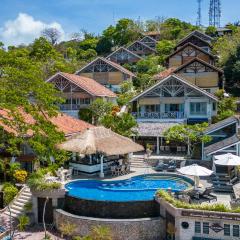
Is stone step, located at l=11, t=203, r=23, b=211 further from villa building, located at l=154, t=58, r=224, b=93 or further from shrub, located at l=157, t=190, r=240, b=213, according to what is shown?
villa building, located at l=154, t=58, r=224, b=93

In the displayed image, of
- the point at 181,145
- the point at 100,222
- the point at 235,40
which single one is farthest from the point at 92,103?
the point at 235,40

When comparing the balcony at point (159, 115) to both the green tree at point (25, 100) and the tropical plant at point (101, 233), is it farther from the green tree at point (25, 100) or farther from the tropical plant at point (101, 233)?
the tropical plant at point (101, 233)

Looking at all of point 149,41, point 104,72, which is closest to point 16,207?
point 104,72

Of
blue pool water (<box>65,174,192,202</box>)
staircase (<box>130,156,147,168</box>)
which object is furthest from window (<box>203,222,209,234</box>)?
staircase (<box>130,156,147,168</box>)

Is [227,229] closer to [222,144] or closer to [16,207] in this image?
[222,144]

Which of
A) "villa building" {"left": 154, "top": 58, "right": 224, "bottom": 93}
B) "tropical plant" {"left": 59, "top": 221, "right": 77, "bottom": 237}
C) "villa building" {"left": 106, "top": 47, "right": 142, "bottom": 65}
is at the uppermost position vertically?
"villa building" {"left": 106, "top": 47, "right": 142, "bottom": 65}

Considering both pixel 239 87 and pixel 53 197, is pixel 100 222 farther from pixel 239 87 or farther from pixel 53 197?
pixel 239 87
